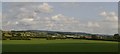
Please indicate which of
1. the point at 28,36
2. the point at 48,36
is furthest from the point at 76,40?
the point at 28,36

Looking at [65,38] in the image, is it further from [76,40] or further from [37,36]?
[37,36]

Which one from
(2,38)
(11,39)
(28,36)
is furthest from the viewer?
(28,36)

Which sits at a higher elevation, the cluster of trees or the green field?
the cluster of trees

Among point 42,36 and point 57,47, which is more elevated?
point 42,36

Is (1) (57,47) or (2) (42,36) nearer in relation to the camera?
(1) (57,47)

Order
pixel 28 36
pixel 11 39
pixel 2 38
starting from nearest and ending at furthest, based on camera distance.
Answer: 1. pixel 2 38
2. pixel 11 39
3. pixel 28 36

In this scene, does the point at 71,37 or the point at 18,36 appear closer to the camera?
the point at 18,36

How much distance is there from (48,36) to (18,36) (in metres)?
11.5

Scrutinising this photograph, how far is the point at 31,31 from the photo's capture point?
8244 cm

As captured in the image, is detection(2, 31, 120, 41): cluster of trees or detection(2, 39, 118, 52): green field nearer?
detection(2, 39, 118, 52): green field

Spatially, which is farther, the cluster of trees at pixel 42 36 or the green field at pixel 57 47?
the cluster of trees at pixel 42 36

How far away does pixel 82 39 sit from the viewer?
97000mm

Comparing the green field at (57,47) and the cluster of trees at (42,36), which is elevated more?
the cluster of trees at (42,36)

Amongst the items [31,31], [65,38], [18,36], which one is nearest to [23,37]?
[18,36]
